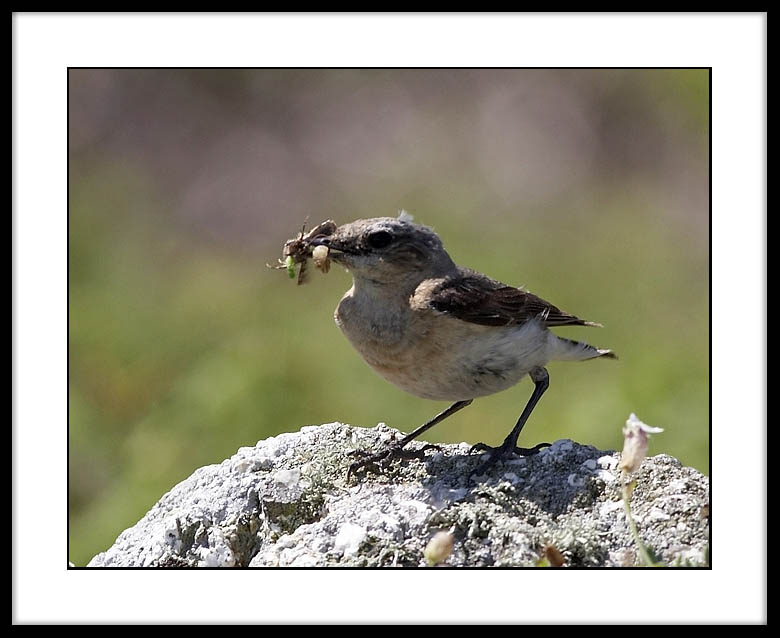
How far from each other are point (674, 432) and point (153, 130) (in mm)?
6579

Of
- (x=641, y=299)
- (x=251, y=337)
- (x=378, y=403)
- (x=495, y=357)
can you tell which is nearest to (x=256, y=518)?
(x=495, y=357)

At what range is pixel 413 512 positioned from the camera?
4.48m

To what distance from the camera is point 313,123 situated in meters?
10.6

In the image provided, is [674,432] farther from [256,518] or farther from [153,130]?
[153,130]

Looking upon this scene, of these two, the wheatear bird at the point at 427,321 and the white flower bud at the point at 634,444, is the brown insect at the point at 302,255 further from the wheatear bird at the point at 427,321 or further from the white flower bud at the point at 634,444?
the white flower bud at the point at 634,444

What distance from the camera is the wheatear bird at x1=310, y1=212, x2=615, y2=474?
507cm

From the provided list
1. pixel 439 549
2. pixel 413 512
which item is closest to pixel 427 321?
pixel 413 512

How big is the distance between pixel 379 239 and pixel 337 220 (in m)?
4.14

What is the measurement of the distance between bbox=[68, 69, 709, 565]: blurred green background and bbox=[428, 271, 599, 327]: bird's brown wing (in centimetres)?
267

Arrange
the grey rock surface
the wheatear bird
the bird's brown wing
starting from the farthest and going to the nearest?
the bird's brown wing < the wheatear bird < the grey rock surface

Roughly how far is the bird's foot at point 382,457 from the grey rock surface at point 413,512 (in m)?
0.04

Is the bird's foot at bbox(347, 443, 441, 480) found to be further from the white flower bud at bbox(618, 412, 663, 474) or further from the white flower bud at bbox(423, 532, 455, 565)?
the white flower bud at bbox(618, 412, 663, 474)

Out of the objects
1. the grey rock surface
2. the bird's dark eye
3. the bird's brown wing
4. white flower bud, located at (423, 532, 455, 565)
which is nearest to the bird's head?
the bird's dark eye

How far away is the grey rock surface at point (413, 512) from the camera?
423 centimetres
